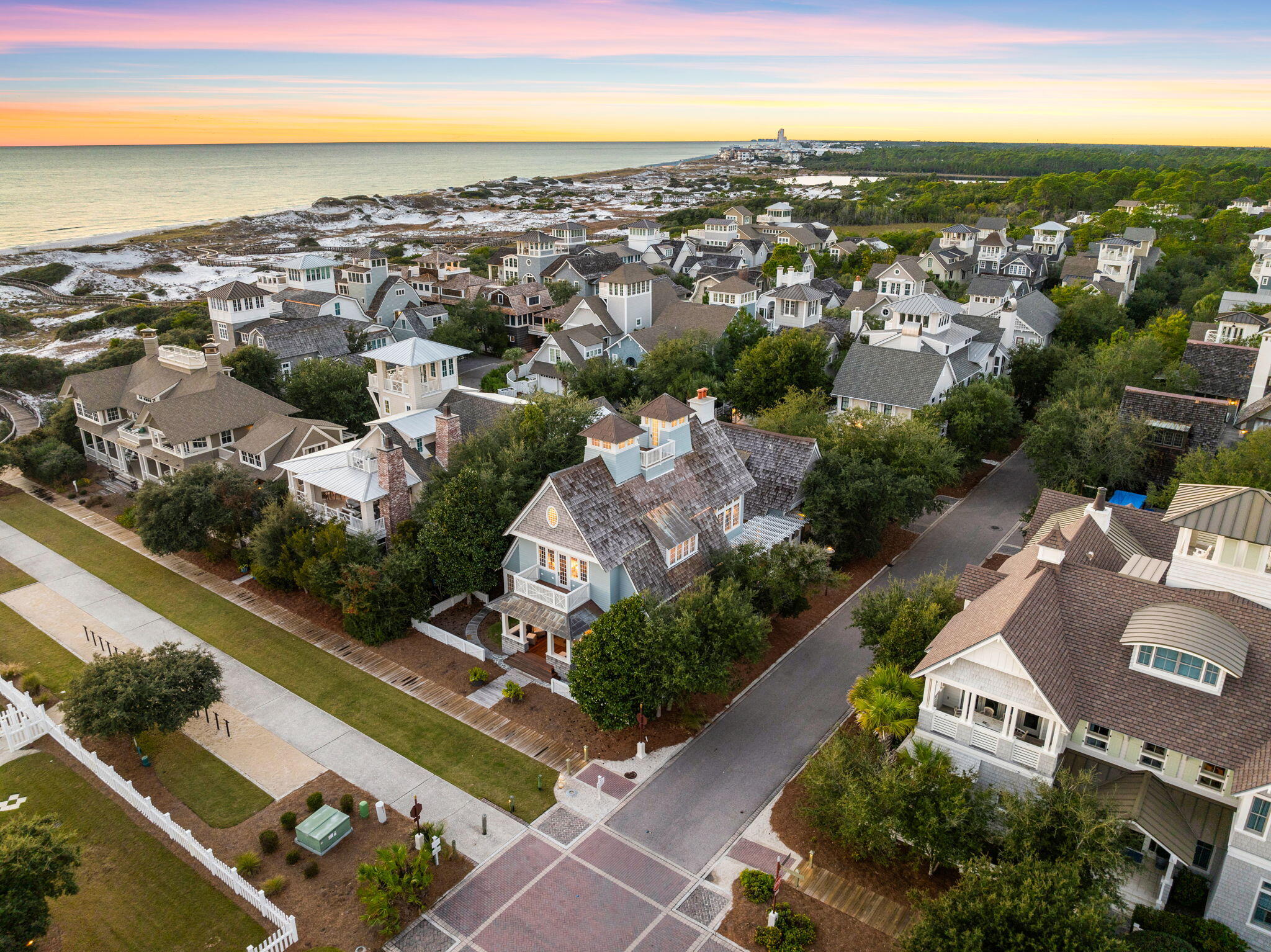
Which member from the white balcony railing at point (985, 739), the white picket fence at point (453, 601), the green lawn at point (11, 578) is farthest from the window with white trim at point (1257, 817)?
the green lawn at point (11, 578)

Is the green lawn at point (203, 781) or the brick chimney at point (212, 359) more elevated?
the brick chimney at point (212, 359)

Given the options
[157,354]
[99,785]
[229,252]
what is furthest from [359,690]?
[229,252]

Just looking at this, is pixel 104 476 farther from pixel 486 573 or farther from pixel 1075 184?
pixel 1075 184

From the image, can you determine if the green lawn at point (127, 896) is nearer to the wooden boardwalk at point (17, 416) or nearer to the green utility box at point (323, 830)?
the green utility box at point (323, 830)

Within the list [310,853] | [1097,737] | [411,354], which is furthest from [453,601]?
[1097,737]

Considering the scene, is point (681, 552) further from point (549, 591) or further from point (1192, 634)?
point (1192, 634)

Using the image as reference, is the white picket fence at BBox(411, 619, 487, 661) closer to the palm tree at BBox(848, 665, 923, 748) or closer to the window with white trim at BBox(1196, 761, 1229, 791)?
the palm tree at BBox(848, 665, 923, 748)
